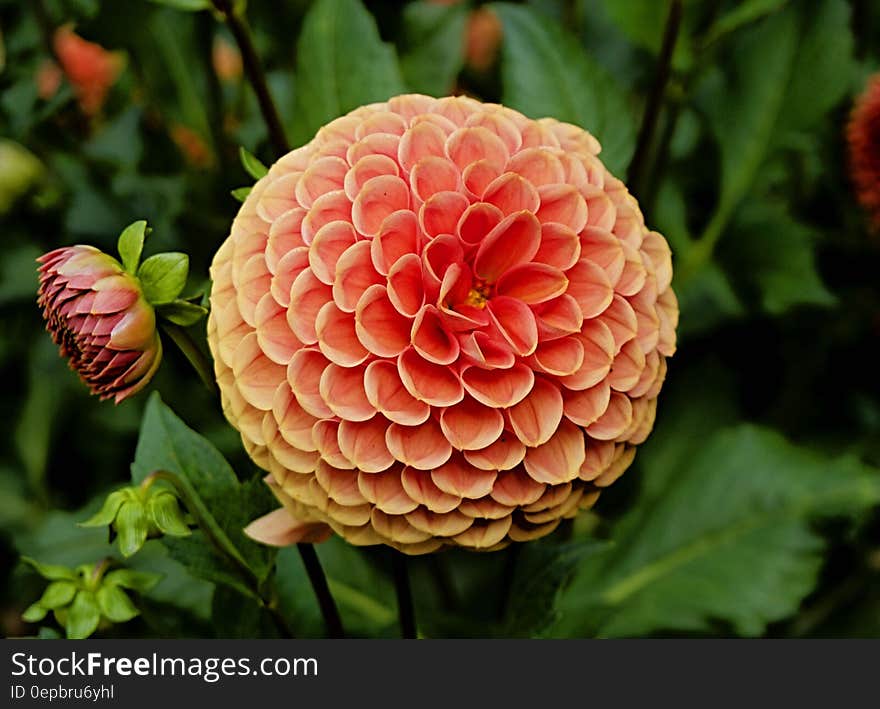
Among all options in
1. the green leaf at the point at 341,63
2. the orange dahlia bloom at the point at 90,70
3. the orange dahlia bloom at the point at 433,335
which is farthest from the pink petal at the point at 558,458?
the orange dahlia bloom at the point at 90,70

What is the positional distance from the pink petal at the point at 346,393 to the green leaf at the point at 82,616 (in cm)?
19

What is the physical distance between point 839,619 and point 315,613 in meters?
0.57

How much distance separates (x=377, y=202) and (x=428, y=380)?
0.10m

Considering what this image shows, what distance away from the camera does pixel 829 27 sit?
0.83 meters

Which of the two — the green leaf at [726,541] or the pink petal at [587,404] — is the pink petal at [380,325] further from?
the green leaf at [726,541]

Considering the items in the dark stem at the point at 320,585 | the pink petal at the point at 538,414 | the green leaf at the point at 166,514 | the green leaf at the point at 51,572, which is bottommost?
the dark stem at the point at 320,585

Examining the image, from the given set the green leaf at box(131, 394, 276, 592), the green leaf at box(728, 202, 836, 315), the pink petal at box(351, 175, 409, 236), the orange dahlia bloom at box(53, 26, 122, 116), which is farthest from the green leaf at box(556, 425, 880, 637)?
the orange dahlia bloom at box(53, 26, 122, 116)

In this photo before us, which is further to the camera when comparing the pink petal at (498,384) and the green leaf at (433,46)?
the green leaf at (433,46)

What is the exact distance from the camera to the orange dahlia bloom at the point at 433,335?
18.8 inches

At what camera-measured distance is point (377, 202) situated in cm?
Answer: 49

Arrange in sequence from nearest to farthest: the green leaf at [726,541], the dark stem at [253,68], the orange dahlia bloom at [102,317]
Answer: the orange dahlia bloom at [102,317]
the dark stem at [253,68]
the green leaf at [726,541]

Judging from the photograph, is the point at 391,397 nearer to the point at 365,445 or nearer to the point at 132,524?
the point at 365,445

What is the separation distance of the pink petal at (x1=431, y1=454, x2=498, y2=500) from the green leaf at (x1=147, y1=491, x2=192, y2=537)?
14cm

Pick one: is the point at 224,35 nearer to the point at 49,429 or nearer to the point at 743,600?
the point at 49,429
